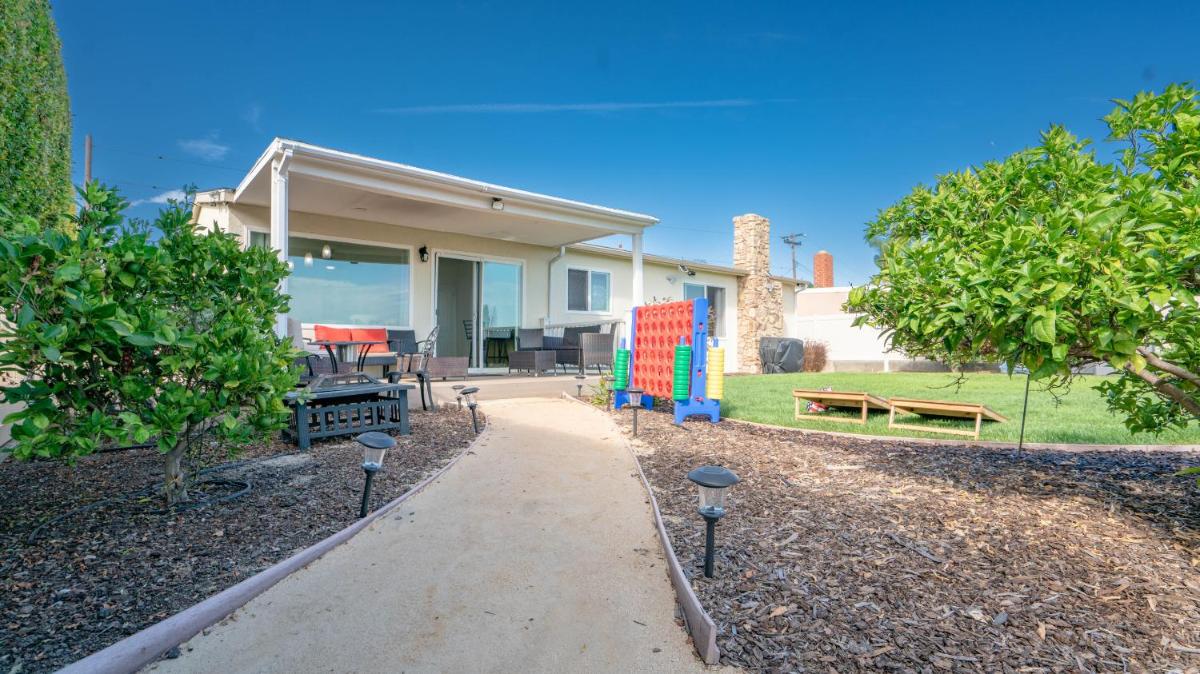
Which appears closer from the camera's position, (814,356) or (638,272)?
(638,272)

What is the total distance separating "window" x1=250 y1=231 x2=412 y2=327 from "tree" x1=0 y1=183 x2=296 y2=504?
642cm

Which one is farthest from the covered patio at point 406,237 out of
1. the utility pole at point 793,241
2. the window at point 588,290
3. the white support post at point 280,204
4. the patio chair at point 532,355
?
the utility pole at point 793,241

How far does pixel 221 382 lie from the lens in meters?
2.62

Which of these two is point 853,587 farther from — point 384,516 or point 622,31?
point 622,31

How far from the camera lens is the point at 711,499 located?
2.21 m

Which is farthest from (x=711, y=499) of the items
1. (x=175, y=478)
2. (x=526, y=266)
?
(x=526, y=266)

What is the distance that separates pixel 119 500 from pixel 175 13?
31.5 feet

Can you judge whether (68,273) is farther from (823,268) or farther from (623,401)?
(823,268)

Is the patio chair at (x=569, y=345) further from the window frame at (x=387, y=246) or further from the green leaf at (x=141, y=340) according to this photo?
the green leaf at (x=141, y=340)

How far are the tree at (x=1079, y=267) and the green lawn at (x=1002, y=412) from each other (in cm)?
67

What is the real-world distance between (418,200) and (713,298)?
29.8ft

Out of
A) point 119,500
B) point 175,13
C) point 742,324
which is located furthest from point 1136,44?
point 175,13

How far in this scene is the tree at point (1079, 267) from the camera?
1786mm

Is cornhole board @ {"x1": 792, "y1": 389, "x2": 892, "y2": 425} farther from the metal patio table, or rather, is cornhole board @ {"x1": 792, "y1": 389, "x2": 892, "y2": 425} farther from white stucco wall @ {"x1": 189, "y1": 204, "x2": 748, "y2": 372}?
the metal patio table
